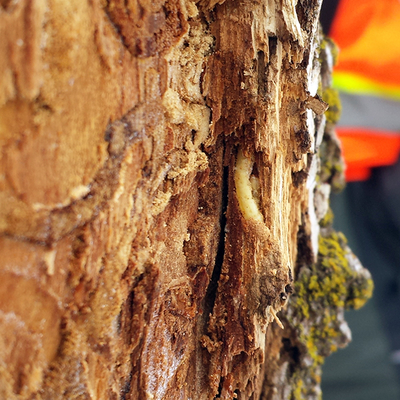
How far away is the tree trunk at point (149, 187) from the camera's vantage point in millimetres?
398

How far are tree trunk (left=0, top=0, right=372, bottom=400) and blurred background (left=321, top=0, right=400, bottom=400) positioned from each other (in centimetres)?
111

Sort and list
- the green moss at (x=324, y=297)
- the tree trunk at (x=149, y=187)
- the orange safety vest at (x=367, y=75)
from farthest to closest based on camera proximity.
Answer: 1. the orange safety vest at (x=367, y=75)
2. the green moss at (x=324, y=297)
3. the tree trunk at (x=149, y=187)

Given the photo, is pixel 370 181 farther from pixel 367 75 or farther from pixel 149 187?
pixel 149 187

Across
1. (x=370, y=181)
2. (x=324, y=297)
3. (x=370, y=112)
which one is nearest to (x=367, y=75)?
(x=370, y=112)

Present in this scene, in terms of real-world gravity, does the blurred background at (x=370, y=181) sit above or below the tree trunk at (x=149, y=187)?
above

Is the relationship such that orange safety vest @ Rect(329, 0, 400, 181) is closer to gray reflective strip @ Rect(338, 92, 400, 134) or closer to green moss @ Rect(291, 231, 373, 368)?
gray reflective strip @ Rect(338, 92, 400, 134)

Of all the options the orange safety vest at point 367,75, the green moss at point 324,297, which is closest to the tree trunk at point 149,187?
the green moss at point 324,297

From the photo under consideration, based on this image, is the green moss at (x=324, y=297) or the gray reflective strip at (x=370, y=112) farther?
the gray reflective strip at (x=370, y=112)

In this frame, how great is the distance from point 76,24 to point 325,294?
2.39 ft

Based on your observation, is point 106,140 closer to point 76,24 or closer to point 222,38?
point 76,24

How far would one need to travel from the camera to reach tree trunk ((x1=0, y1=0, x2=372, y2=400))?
40cm

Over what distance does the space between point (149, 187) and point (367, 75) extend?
4.99 ft

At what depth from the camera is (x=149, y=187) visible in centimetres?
49

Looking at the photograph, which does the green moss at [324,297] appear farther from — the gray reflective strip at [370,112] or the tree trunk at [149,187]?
the gray reflective strip at [370,112]
